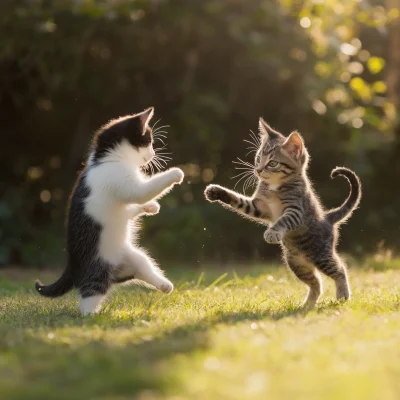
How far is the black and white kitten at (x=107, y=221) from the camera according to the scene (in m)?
4.80

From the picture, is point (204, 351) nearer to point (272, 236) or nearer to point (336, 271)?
point (272, 236)

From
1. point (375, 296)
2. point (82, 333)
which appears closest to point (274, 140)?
point (375, 296)

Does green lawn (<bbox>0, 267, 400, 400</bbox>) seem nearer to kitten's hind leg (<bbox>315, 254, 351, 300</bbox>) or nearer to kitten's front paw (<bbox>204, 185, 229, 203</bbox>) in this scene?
kitten's hind leg (<bbox>315, 254, 351, 300</bbox>)

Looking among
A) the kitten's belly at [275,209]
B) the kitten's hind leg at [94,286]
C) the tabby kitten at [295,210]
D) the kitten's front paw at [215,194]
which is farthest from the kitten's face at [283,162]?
the kitten's hind leg at [94,286]

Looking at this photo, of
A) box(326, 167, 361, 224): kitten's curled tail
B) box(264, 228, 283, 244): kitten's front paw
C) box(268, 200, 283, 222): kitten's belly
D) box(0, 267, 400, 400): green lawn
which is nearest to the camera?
box(0, 267, 400, 400): green lawn

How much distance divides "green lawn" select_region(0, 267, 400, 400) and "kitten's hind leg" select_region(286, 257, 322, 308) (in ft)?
0.56

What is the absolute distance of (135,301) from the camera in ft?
18.2

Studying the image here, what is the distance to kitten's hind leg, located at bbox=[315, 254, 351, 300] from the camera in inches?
203

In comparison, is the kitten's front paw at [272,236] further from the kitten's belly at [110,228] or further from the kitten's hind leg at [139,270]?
the kitten's belly at [110,228]

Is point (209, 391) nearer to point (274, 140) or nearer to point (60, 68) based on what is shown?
point (274, 140)

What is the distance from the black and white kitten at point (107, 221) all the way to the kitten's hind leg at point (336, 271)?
1.13 metres

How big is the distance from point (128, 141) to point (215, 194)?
2.50 feet

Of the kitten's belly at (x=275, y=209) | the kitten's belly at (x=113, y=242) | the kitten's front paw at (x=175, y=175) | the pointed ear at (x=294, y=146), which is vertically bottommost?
the kitten's belly at (x=113, y=242)

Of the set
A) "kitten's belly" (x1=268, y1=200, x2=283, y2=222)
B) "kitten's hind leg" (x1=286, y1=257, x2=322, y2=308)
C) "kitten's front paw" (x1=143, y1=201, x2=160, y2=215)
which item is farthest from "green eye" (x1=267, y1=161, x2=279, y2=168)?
"kitten's front paw" (x1=143, y1=201, x2=160, y2=215)
